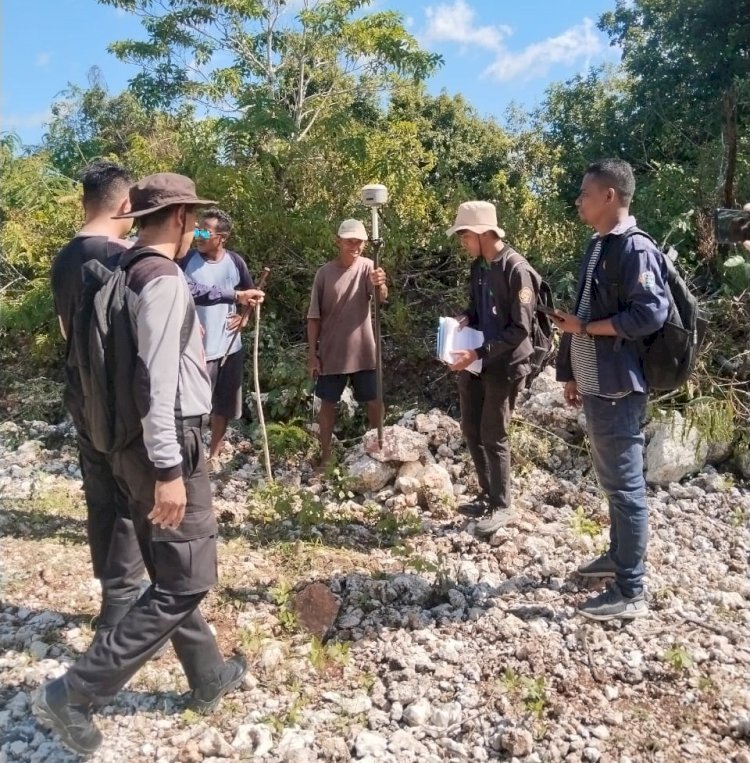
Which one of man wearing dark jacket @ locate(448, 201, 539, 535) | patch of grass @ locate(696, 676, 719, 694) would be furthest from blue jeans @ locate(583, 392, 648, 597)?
man wearing dark jacket @ locate(448, 201, 539, 535)

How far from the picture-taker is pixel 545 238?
7.64m

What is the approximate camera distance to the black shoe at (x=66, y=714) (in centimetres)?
235

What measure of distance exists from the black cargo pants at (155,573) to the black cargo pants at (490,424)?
6.62 ft

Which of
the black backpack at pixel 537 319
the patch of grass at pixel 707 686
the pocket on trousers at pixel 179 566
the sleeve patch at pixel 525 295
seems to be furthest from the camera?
the black backpack at pixel 537 319

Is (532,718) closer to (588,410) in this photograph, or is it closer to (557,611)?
(557,611)

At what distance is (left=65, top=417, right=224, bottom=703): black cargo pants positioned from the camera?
7.72 ft

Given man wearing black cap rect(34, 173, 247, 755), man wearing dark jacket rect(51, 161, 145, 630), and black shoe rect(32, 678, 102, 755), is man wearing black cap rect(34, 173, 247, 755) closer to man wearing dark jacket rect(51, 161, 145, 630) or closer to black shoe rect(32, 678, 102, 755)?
black shoe rect(32, 678, 102, 755)

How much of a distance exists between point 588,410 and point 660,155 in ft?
31.7

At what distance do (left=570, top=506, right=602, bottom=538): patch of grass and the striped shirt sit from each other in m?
1.25

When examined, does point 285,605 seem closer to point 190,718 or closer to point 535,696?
point 190,718

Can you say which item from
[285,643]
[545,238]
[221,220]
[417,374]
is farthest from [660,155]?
[285,643]

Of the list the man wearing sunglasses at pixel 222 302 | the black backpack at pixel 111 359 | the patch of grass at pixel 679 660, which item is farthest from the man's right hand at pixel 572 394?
the man wearing sunglasses at pixel 222 302

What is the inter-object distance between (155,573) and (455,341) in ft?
7.34

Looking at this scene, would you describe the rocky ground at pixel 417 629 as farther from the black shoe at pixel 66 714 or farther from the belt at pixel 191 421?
the belt at pixel 191 421
